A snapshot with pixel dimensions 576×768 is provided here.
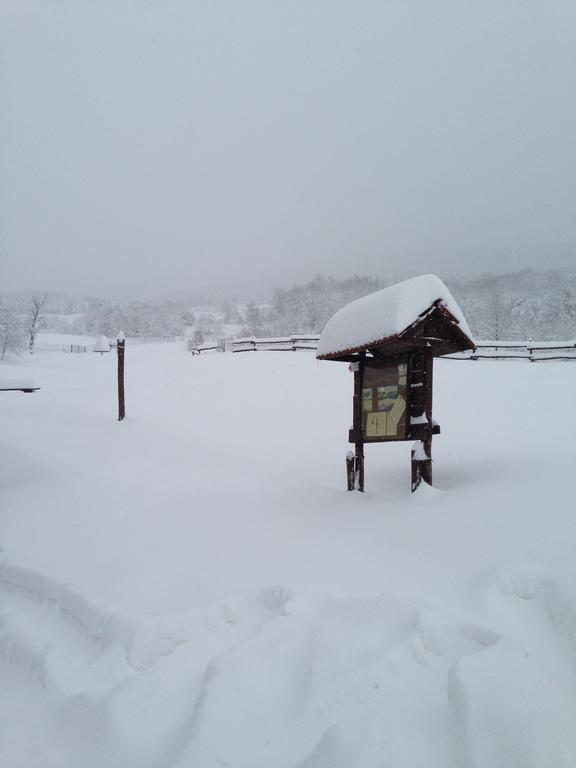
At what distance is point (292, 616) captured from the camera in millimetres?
3656

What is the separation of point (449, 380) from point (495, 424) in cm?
557

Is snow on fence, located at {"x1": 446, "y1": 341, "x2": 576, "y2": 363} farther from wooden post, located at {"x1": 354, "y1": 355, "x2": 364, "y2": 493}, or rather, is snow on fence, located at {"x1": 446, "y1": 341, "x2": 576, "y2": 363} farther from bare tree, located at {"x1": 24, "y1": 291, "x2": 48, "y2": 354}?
bare tree, located at {"x1": 24, "y1": 291, "x2": 48, "y2": 354}

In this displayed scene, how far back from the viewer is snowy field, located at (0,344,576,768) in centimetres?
259

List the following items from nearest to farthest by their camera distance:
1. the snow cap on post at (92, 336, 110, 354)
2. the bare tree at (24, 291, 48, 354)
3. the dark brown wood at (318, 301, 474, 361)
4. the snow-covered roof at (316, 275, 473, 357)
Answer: the snow-covered roof at (316, 275, 473, 357) → the dark brown wood at (318, 301, 474, 361) → the snow cap on post at (92, 336, 110, 354) → the bare tree at (24, 291, 48, 354)

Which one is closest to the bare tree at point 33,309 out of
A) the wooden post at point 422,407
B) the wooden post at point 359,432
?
the wooden post at point 359,432

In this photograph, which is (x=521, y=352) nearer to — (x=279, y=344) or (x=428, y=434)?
(x=279, y=344)

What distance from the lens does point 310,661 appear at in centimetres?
322

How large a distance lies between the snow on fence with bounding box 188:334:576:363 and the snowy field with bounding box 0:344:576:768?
14.6 m

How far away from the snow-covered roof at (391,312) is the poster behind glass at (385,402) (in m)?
0.75

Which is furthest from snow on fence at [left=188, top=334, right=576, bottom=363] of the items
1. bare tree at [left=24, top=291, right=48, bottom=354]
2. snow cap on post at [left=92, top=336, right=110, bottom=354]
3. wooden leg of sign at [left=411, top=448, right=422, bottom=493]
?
bare tree at [left=24, top=291, right=48, bottom=354]

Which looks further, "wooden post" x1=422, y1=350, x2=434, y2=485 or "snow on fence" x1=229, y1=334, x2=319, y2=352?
"snow on fence" x1=229, y1=334, x2=319, y2=352

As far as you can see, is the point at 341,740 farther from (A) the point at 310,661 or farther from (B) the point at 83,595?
(B) the point at 83,595

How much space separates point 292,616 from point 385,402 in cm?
382

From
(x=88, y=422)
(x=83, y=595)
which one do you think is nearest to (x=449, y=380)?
(x=88, y=422)
